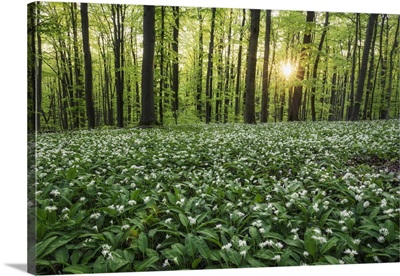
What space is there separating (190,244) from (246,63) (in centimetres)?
382

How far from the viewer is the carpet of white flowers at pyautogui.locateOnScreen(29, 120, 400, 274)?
2973mm

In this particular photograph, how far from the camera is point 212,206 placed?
3.63 meters

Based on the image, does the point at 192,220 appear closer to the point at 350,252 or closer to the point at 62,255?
the point at 62,255

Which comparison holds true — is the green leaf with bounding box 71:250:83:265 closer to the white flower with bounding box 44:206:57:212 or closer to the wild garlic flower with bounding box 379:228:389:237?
the white flower with bounding box 44:206:57:212

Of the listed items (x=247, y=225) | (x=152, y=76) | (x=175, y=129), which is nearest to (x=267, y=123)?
(x=175, y=129)

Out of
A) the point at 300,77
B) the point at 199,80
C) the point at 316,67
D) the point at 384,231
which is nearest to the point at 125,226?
the point at 384,231

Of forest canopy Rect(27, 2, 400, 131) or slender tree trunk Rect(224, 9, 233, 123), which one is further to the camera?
slender tree trunk Rect(224, 9, 233, 123)

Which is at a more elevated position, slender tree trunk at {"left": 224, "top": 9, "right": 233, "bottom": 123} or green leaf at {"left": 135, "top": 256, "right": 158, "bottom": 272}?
slender tree trunk at {"left": 224, "top": 9, "right": 233, "bottom": 123}

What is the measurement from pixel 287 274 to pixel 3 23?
150 inches

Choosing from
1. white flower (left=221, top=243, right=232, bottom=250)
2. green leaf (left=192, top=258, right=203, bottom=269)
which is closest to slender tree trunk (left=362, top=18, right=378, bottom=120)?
white flower (left=221, top=243, right=232, bottom=250)

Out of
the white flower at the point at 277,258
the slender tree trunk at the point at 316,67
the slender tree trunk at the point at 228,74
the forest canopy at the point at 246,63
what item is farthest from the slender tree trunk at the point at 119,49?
the white flower at the point at 277,258

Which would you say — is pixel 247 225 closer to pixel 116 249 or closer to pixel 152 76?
pixel 116 249

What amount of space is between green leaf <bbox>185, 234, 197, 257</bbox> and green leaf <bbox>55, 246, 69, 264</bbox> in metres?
1.03

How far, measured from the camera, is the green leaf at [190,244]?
9.70 feet
